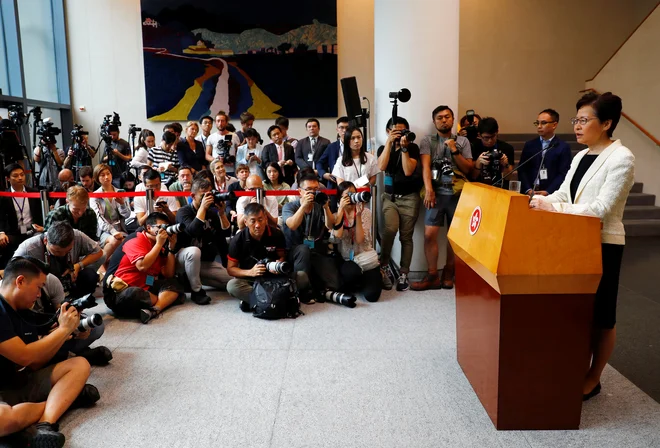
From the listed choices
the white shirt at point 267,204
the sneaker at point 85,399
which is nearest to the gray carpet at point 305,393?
the sneaker at point 85,399

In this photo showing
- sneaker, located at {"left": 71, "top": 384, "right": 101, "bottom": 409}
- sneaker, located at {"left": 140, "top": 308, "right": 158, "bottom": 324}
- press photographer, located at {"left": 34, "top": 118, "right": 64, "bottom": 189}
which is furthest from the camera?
press photographer, located at {"left": 34, "top": 118, "right": 64, "bottom": 189}

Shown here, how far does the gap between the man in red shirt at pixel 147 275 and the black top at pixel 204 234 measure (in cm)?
18

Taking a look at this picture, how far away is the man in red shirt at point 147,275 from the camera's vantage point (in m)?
3.67

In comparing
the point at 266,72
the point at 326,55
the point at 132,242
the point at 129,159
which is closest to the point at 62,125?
the point at 129,159

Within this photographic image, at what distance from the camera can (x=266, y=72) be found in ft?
30.3

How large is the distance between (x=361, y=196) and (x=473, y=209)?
1.56 meters

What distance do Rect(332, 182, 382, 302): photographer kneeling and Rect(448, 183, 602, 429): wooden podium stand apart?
1.90 m

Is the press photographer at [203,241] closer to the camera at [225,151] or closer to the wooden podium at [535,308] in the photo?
the camera at [225,151]

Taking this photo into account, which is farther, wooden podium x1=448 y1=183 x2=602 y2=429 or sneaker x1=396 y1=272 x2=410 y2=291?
sneaker x1=396 y1=272 x2=410 y2=291

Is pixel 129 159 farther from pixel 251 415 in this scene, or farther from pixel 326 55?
pixel 251 415

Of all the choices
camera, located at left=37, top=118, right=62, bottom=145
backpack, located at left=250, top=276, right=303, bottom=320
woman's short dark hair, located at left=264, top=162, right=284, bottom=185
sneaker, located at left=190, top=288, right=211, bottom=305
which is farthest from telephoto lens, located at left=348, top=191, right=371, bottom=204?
camera, located at left=37, top=118, right=62, bottom=145

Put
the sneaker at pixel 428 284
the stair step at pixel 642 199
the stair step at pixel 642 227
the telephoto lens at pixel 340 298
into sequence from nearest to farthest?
the telephoto lens at pixel 340 298
the sneaker at pixel 428 284
the stair step at pixel 642 227
the stair step at pixel 642 199

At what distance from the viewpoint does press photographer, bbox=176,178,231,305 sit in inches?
162

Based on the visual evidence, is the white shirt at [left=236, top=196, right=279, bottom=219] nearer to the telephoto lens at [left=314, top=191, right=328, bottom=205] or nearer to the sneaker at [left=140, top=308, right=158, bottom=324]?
the telephoto lens at [left=314, top=191, right=328, bottom=205]
